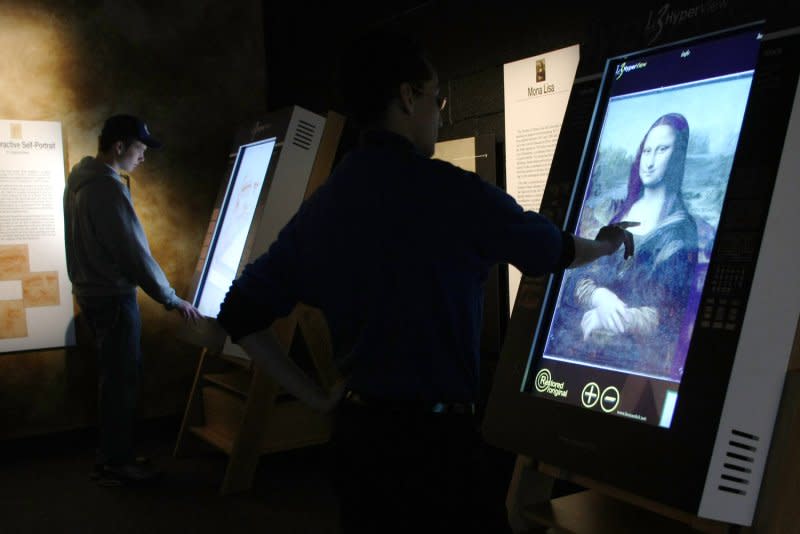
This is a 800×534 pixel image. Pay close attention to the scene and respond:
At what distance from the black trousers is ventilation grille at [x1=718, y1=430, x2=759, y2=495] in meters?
0.43

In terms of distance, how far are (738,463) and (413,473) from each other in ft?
1.92

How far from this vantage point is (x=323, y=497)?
338 centimetres

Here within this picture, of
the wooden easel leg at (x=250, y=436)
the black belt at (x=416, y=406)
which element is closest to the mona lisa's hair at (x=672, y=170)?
the black belt at (x=416, y=406)

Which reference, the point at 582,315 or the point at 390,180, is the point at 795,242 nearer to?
the point at 582,315

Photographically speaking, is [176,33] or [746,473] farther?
[176,33]

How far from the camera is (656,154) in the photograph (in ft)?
5.50

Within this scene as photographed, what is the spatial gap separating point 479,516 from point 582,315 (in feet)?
1.96

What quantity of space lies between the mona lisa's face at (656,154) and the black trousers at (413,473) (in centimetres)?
75

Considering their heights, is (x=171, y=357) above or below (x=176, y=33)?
below

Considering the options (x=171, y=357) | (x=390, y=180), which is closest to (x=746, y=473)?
Result: (x=390, y=180)

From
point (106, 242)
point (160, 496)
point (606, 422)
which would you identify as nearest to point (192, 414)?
point (160, 496)

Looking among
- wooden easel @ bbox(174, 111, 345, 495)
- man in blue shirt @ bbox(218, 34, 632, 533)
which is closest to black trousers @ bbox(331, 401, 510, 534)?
man in blue shirt @ bbox(218, 34, 632, 533)

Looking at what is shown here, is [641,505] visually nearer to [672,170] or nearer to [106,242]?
[672,170]

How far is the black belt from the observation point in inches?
50.0
